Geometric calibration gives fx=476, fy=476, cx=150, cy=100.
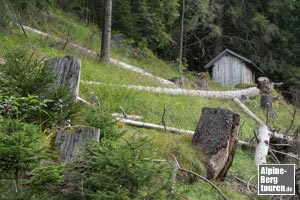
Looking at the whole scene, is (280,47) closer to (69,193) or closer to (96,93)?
(96,93)

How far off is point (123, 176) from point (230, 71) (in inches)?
909

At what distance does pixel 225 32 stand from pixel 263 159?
22246mm

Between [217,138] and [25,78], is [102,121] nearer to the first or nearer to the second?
[25,78]

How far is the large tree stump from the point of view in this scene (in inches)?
272

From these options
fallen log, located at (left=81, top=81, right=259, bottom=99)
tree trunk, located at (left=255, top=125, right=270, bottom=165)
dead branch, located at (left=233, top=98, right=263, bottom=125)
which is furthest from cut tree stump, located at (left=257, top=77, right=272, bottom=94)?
tree trunk, located at (left=255, top=125, right=270, bottom=165)

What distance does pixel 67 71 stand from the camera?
254 inches

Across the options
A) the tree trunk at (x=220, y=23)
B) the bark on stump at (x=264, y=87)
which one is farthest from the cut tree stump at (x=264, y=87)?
the tree trunk at (x=220, y=23)

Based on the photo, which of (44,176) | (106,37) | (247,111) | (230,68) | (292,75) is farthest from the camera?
(292,75)

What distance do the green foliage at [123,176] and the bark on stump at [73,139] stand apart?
0.51 metres

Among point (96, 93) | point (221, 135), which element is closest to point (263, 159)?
point (221, 135)

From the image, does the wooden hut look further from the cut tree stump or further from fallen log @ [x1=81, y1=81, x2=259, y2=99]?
fallen log @ [x1=81, y1=81, x2=259, y2=99]

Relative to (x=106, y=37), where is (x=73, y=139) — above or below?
below

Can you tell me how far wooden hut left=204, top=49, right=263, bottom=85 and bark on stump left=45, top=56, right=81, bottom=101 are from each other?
20210 millimetres

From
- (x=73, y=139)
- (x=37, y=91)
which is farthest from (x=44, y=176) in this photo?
(x=37, y=91)
